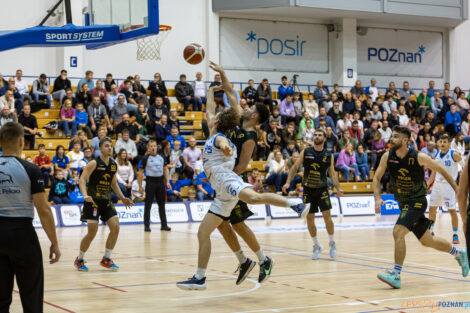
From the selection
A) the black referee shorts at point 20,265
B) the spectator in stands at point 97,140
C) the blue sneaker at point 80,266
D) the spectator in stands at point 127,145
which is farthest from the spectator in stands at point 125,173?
the black referee shorts at point 20,265

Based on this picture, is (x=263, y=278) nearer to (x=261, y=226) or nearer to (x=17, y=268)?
(x=17, y=268)

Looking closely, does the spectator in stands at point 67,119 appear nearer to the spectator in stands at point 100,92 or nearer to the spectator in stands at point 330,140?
the spectator in stands at point 100,92

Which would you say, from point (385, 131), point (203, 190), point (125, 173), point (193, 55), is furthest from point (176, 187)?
point (385, 131)

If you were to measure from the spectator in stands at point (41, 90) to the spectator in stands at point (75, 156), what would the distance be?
3356mm

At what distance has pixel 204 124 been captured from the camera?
75.8 feet

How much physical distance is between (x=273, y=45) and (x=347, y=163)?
25.5 feet

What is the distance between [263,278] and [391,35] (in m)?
24.7

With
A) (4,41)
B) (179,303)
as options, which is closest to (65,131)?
(4,41)

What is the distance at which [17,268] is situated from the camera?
5082 millimetres

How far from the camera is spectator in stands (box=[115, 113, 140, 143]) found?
2081 centimetres

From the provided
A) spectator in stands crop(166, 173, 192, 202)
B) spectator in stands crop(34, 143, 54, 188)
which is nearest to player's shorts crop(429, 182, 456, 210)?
spectator in stands crop(166, 173, 192, 202)

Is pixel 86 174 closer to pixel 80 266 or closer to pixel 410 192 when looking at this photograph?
pixel 80 266

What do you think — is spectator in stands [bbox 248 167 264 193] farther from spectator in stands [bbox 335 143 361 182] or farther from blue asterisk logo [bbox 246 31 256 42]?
blue asterisk logo [bbox 246 31 256 42]

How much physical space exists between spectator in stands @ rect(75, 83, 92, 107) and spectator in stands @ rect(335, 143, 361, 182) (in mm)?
8742
